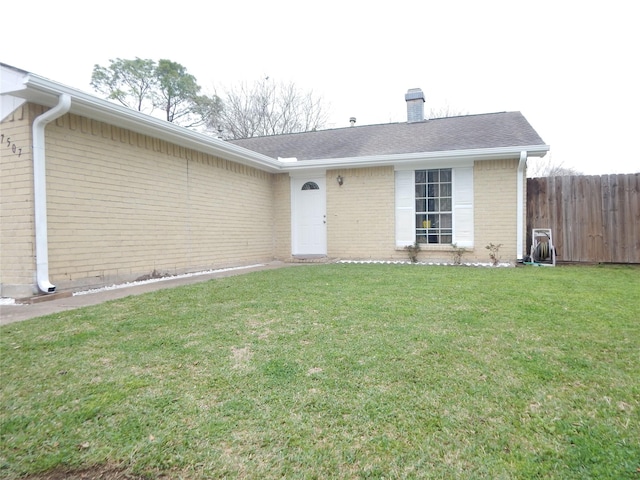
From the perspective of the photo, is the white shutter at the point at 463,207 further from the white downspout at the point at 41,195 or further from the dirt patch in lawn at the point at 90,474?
the dirt patch in lawn at the point at 90,474

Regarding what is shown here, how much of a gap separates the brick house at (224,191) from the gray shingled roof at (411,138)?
0.21 feet

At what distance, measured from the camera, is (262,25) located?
37.1 ft

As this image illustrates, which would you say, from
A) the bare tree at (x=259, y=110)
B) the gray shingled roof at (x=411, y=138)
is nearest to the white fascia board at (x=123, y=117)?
the gray shingled roof at (x=411, y=138)

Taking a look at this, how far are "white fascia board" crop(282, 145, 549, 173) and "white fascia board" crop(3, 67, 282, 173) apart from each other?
154cm

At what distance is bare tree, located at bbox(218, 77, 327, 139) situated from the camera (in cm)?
2233

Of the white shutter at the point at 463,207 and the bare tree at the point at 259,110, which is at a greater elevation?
the bare tree at the point at 259,110

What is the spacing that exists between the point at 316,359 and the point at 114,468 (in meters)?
1.38

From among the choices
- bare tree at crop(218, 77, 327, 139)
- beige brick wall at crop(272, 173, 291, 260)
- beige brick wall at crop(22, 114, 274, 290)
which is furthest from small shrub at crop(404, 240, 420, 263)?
bare tree at crop(218, 77, 327, 139)

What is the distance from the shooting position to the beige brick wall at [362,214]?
937 cm

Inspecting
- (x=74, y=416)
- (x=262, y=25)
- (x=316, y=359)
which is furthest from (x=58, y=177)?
(x=262, y=25)

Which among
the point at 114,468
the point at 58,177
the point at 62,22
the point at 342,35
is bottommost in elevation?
the point at 114,468

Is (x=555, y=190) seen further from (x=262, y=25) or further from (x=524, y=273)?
(x=262, y=25)

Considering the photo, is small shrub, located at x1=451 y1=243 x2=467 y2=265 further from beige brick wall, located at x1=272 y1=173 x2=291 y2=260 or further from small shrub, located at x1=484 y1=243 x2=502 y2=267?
beige brick wall, located at x1=272 y1=173 x2=291 y2=260

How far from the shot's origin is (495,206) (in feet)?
28.1
